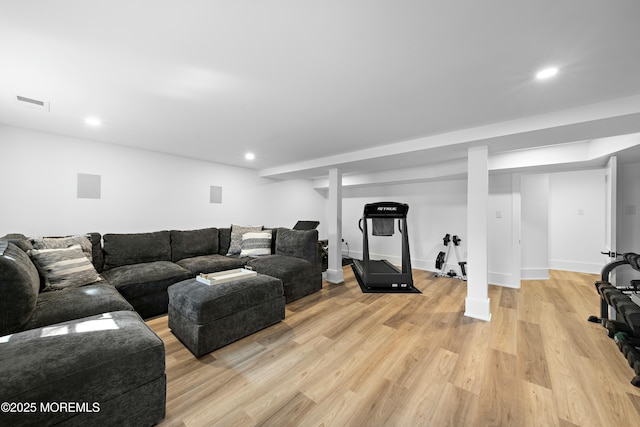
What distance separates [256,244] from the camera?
4070 millimetres

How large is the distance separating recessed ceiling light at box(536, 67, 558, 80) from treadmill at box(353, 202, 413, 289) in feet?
8.19

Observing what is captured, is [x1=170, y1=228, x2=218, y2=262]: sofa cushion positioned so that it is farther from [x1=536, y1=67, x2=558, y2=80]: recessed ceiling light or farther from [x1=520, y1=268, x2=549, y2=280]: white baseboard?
[x1=520, y1=268, x2=549, y2=280]: white baseboard

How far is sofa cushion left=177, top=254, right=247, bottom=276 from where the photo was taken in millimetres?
3213


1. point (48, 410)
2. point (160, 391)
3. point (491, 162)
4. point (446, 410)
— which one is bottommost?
point (446, 410)

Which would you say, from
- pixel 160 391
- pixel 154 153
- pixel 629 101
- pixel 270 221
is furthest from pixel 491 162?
pixel 154 153

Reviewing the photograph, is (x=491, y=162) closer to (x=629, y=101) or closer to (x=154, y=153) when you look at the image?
(x=629, y=101)

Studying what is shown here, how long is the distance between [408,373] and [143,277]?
297 cm

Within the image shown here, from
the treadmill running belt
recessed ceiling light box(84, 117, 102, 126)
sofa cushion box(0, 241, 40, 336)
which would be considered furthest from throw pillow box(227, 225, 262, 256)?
sofa cushion box(0, 241, 40, 336)

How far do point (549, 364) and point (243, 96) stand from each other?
135 inches

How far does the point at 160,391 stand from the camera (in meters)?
1.37

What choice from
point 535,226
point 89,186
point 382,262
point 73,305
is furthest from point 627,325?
point 89,186

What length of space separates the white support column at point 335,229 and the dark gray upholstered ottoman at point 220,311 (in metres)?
1.77

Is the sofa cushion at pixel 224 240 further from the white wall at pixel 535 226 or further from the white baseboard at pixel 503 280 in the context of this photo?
the white wall at pixel 535 226

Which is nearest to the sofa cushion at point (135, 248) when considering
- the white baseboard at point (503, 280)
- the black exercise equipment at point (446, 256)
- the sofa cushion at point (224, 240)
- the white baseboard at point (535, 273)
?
the sofa cushion at point (224, 240)
